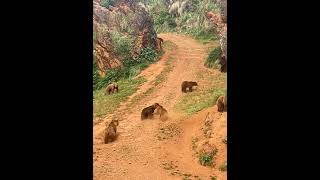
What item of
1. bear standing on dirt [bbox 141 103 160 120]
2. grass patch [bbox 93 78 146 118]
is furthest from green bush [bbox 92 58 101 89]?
bear standing on dirt [bbox 141 103 160 120]

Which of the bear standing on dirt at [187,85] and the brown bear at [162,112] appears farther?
the bear standing on dirt at [187,85]

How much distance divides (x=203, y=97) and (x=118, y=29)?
8.12ft

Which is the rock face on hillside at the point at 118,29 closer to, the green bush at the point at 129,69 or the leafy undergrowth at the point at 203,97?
the green bush at the point at 129,69

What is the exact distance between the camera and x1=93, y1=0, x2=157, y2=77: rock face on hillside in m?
9.09

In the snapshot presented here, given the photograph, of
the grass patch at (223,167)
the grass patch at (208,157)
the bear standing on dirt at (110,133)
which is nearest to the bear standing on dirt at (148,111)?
the bear standing on dirt at (110,133)

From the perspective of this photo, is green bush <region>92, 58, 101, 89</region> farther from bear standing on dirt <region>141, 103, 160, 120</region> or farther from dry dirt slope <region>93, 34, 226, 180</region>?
bear standing on dirt <region>141, 103, 160, 120</region>

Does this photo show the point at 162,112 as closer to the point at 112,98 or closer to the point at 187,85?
the point at 187,85

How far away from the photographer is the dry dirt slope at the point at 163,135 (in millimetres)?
8492

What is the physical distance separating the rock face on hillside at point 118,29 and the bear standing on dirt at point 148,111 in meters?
1.23

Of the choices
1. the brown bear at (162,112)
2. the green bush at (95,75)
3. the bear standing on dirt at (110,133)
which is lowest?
the bear standing on dirt at (110,133)

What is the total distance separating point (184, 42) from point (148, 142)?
2.51 meters

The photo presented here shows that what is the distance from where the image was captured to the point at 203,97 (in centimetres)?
909

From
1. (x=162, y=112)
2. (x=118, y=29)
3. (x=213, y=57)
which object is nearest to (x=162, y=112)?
(x=162, y=112)
